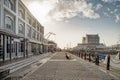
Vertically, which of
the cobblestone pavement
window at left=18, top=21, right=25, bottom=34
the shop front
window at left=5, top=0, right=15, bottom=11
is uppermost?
window at left=5, top=0, right=15, bottom=11

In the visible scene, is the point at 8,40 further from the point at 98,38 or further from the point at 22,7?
the point at 98,38

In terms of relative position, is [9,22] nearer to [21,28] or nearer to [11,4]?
[11,4]

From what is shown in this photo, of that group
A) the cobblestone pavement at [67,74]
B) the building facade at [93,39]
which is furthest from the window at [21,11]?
the building facade at [93,39]

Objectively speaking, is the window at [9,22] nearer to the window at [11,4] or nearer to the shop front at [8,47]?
the shop front at [8,47]

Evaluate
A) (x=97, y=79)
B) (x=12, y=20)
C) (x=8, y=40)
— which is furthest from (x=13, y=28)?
(x=97, y=79)

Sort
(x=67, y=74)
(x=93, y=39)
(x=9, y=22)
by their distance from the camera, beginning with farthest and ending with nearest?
(x=93, y=39)
(x=9, y=22)
(x=67, y=74)

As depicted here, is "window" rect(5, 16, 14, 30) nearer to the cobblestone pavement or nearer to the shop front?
the shop front

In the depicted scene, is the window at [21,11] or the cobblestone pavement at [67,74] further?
the window at [21,11]

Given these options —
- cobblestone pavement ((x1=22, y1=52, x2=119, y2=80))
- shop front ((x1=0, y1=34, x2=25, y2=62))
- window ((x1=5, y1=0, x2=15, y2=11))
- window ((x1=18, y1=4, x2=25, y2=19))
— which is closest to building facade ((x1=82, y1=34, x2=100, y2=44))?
window ((x1=18, y1=4, x2=25, y2=19))

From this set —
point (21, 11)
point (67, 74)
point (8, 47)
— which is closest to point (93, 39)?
point (21, 11)

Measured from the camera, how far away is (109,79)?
447 inches

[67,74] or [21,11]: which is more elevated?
[21,11]

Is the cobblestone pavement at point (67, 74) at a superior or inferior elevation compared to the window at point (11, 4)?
inferior

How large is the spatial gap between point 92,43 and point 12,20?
143541 mm
